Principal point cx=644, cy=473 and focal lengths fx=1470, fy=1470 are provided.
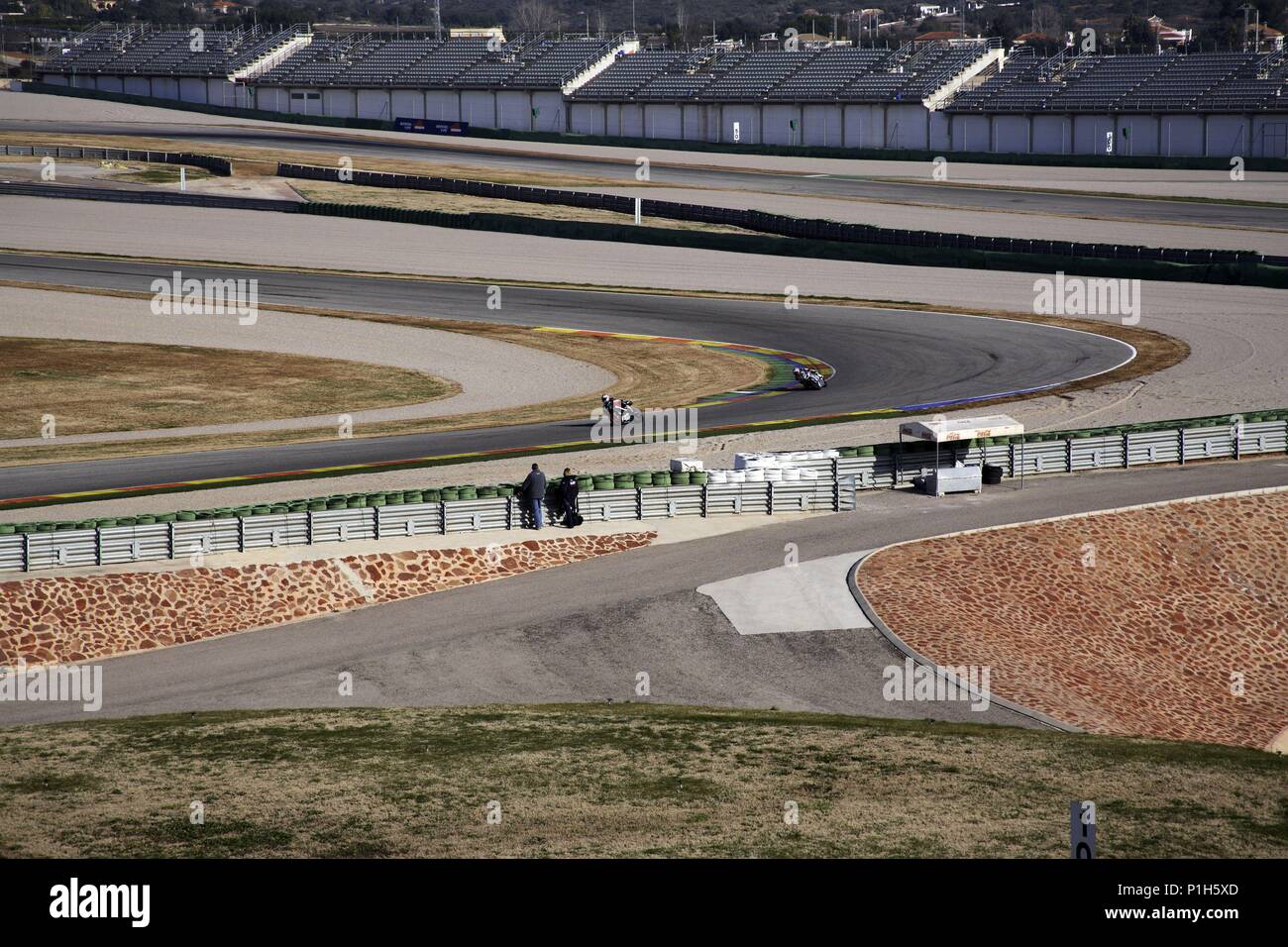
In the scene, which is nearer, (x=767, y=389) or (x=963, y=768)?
(x=963, y=768)

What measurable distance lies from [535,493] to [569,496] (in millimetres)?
756

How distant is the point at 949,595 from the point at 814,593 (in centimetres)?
270

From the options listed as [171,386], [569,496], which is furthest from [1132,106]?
[569,496]

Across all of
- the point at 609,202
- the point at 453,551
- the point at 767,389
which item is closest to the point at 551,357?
the point at 767,389

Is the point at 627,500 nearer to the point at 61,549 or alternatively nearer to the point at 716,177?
the point at 61,549

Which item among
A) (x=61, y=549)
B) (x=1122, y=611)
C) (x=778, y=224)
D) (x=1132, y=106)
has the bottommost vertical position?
(x=1122, y=611)

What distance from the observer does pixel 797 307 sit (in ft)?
190

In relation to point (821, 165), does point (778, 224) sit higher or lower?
lower

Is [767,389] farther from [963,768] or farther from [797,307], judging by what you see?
[963,768]

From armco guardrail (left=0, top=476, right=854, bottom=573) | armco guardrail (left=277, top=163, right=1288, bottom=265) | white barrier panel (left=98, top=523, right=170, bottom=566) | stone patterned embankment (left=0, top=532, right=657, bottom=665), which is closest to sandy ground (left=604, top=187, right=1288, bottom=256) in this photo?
armco guardrail (left=277, top=163, right=1288, bottom=265)

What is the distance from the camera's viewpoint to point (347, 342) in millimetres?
50656

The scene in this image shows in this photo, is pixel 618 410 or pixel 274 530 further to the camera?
pixel 618 410

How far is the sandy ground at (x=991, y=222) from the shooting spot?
66812mm
